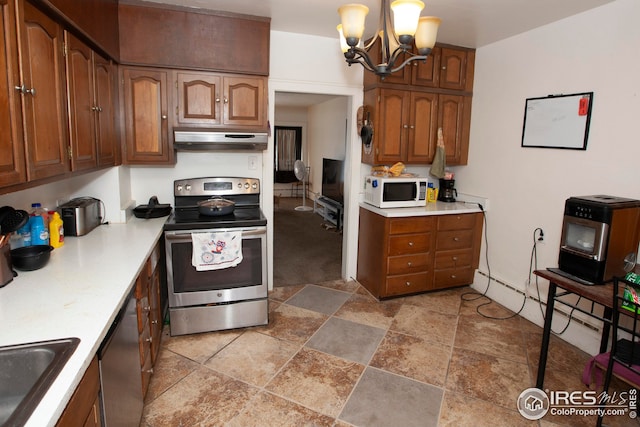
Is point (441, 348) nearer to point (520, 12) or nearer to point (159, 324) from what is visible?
point (159, 324)

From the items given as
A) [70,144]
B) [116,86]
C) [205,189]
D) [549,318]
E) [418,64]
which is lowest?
[549,318]

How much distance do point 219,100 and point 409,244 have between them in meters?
2.11

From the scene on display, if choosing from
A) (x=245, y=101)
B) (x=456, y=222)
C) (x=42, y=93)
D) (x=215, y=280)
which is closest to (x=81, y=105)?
(x=42, y=93)

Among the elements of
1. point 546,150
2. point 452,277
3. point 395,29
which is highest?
point 395,29

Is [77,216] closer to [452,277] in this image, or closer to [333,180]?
[452,277]

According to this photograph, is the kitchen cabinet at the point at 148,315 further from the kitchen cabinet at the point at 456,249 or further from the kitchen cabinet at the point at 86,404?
the kitchen cabinet at the point at 456,249

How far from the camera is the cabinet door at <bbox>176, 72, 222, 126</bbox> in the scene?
2.92 meters

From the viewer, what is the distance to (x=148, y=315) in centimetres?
221

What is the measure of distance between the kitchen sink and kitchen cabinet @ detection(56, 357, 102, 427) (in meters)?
0.09

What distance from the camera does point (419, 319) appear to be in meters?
3.24

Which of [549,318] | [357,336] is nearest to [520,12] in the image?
[549,318]

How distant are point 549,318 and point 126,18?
11.4 ft

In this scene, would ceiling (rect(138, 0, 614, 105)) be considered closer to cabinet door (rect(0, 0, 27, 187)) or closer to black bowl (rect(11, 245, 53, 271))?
cabinet door (rect(0, 0, 27, 187))

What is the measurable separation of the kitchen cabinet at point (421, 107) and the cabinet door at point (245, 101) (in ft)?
3.60
